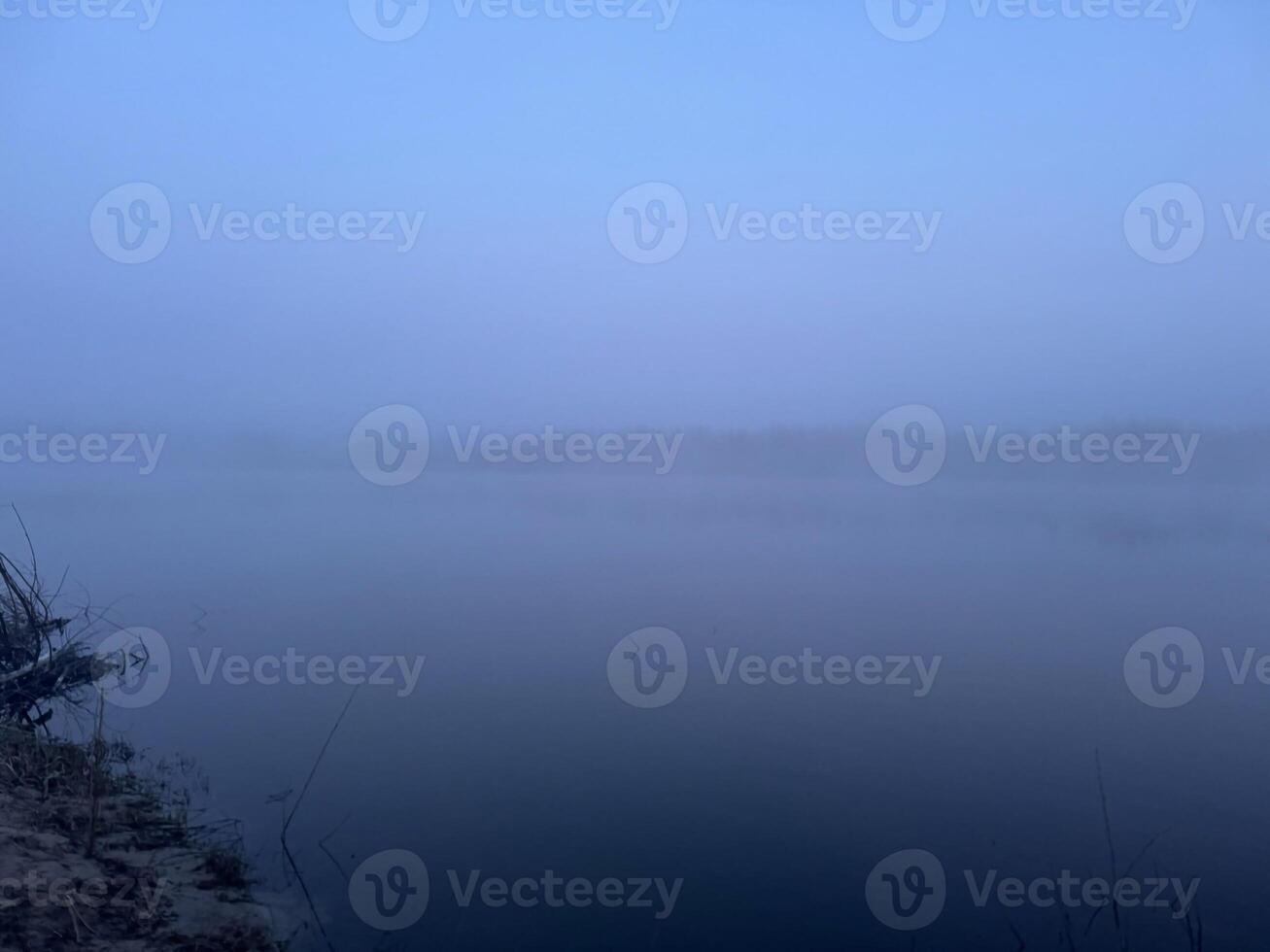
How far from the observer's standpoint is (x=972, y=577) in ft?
49.1

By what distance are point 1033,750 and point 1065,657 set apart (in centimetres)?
316

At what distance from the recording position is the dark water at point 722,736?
5125 mm

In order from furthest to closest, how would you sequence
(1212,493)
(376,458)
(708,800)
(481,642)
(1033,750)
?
(1212,493)
(376,458)
(481,642)
(1033,750)
(708,800)

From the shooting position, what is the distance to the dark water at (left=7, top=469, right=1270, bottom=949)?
512 centimetres

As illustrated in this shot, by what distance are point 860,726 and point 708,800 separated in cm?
211

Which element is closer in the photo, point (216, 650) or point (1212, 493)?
point (216, 650)

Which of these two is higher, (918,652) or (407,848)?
(918,652)

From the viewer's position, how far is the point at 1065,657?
9.96 m

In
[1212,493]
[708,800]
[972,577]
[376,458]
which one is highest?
[1212,493]

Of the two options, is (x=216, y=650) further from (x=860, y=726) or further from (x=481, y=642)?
(x=860, y=726)

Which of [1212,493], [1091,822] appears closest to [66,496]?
[1091,822]

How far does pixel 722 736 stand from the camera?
24.8 ft

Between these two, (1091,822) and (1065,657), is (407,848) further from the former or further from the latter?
(1065,657)

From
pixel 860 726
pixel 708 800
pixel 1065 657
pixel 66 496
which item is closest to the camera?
pixel 708 800
